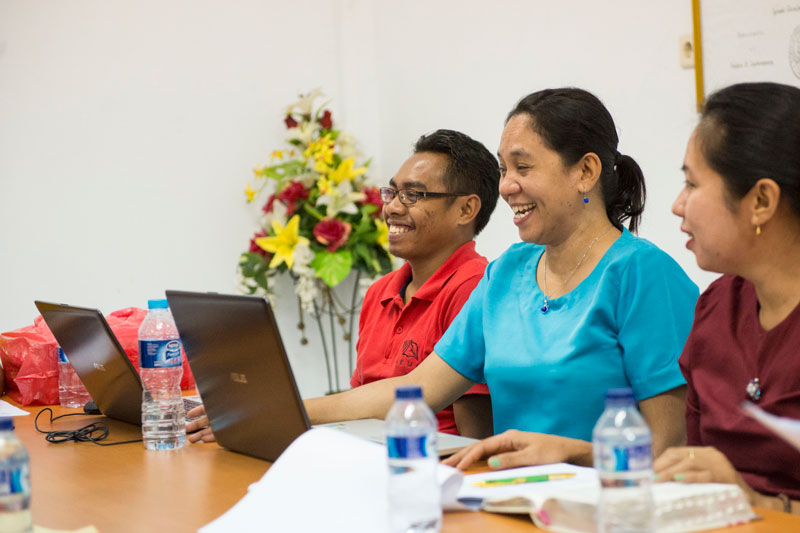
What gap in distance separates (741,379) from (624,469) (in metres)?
0.50

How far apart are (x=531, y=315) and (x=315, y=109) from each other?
2516mm

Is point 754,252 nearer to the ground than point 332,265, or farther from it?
farther from it

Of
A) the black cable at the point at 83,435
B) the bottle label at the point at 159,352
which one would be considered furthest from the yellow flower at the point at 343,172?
the bottle label at the point at 159,352

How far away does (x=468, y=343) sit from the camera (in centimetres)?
198

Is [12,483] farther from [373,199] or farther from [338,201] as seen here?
[373,199]

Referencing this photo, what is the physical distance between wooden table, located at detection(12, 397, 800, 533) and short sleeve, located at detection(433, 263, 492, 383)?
54cm

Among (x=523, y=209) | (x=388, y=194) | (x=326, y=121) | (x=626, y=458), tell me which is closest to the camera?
(x=626, y=458)

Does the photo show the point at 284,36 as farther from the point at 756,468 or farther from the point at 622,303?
the point at 756,468

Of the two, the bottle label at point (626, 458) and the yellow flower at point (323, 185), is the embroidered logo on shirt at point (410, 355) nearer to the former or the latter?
the bottle label at point (626, 458)

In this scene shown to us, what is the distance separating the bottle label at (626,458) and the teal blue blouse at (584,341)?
2.27ft

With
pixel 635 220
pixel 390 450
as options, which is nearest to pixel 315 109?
pixel 635 220

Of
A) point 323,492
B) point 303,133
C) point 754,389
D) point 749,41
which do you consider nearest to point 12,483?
point 323,492

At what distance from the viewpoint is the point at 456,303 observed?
221 centimetres

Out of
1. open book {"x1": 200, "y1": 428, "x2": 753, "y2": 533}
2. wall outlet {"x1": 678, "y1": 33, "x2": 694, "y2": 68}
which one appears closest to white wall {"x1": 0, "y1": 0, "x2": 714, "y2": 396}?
wall outlet {"x1": 678, "y1": 33, "x2": 694, "y2": 68}
